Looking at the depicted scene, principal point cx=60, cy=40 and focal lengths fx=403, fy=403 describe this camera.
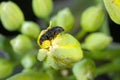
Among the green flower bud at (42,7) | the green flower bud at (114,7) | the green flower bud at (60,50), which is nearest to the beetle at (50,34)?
the green flower bud at (60,50)

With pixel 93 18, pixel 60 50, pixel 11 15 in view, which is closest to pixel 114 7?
pixel 60 50

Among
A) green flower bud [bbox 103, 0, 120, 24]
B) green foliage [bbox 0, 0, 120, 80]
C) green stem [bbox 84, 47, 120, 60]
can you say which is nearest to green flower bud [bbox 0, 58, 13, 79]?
green foliage [bbox 0, 0, 120, 80]

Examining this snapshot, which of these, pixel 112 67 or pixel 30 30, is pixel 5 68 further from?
pixel 112 67

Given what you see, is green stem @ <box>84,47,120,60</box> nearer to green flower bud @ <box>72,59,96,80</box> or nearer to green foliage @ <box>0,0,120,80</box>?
green foliage @ <box>0,0,120,80</box>

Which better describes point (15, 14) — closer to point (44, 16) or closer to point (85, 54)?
point (44, 16)

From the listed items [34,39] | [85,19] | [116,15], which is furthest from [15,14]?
[116,15]

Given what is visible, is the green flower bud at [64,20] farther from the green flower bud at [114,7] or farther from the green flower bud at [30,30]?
the green flower bud at [114,7]
